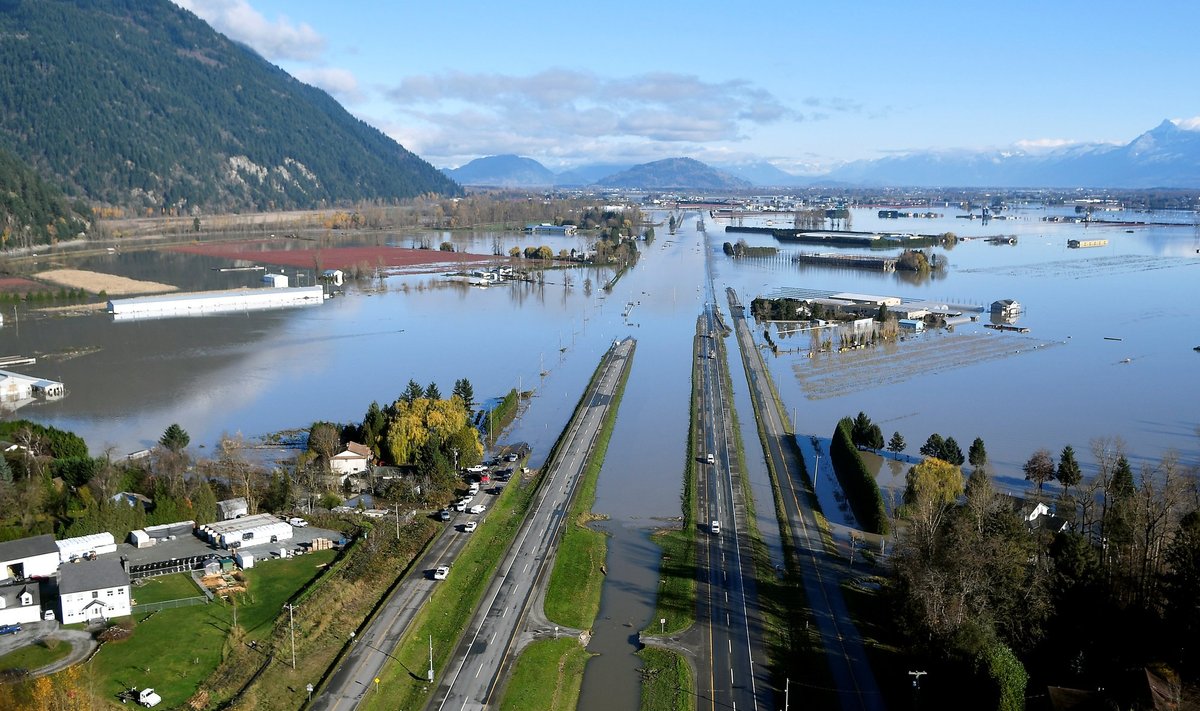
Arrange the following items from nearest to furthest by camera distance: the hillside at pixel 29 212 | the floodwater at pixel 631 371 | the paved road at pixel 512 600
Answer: the paved road at pixel 512 600
the floodwater at pixel 631 371
the hillside at pixel 29 212

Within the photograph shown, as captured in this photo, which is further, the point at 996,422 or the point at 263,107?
the point at 263,107

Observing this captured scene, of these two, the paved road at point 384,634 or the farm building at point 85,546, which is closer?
the paved road at point 384,634

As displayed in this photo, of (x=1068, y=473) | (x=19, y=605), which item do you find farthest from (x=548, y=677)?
(x=1068, y=473)

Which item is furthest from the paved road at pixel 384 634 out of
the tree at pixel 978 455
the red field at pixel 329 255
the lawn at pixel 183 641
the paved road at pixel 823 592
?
the red field at pixel 329 255

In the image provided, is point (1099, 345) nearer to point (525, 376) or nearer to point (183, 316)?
point (525, 376)

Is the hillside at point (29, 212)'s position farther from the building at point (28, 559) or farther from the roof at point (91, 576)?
the roof at point (91, 576)

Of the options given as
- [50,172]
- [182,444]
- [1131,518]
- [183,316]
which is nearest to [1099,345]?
[1131,518]

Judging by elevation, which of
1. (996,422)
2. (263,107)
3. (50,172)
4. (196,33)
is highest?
(196,33)
